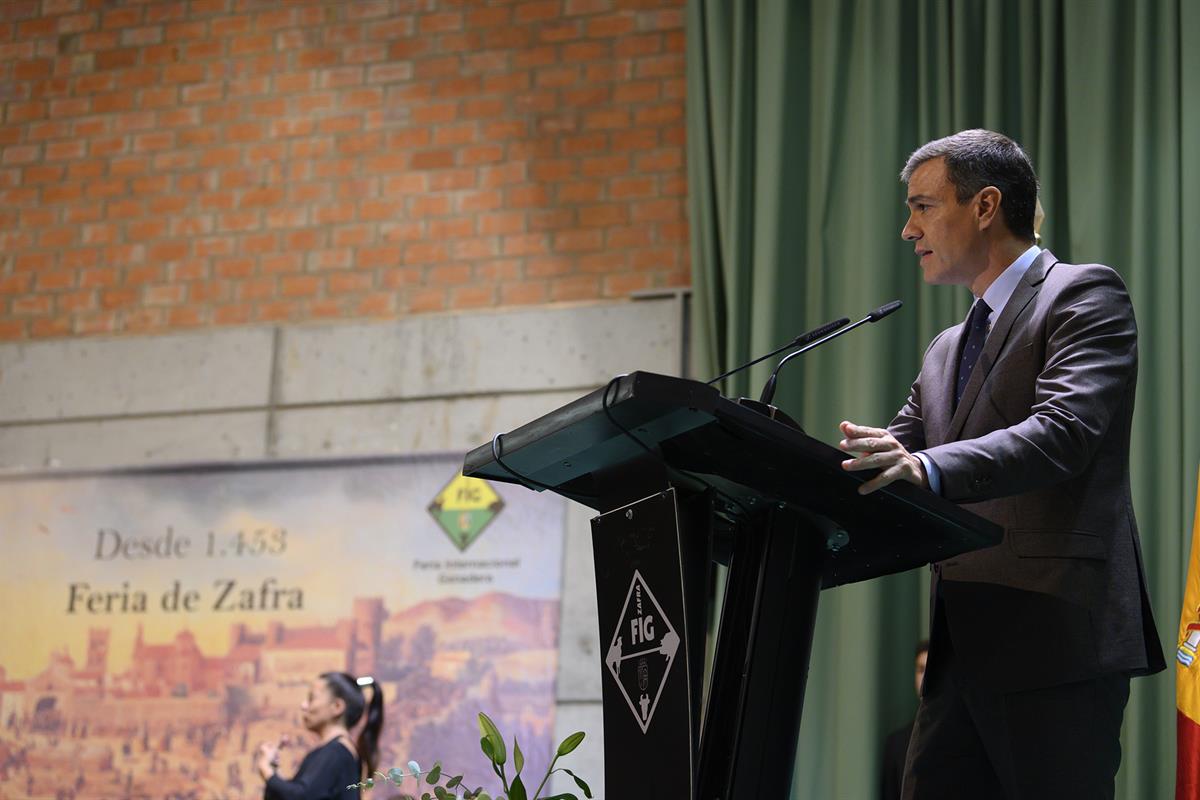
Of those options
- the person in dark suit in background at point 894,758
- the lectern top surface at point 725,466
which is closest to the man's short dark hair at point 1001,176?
the lectern top surface at point 725,466

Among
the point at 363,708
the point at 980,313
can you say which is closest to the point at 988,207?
the point at 980,313

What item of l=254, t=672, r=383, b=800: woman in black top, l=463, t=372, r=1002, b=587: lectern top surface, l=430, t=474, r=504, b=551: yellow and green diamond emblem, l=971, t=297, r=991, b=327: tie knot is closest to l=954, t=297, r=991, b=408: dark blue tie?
l=971, t=297, r=991, b=327: tie knot

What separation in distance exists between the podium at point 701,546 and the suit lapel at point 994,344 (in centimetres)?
25

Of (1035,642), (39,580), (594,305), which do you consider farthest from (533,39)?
(1035,642)

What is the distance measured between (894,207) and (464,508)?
1.72 meters

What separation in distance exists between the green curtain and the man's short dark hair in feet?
6.58

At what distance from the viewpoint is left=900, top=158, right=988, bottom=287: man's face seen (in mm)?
2088

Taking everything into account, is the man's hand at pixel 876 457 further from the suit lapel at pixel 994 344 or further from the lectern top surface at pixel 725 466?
the suit lapel at pixel 994 344

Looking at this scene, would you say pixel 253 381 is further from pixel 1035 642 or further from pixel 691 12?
pixel 1035 642

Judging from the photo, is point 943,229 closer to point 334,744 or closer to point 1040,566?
point 1040,566

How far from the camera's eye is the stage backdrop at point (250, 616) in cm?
479

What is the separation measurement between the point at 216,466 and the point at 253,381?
34 centimetres

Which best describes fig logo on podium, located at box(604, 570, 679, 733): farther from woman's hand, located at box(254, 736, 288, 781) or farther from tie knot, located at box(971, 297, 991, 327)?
woman's hand, located at box(254, 736, 288, 781)

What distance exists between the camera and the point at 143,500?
5.23m
